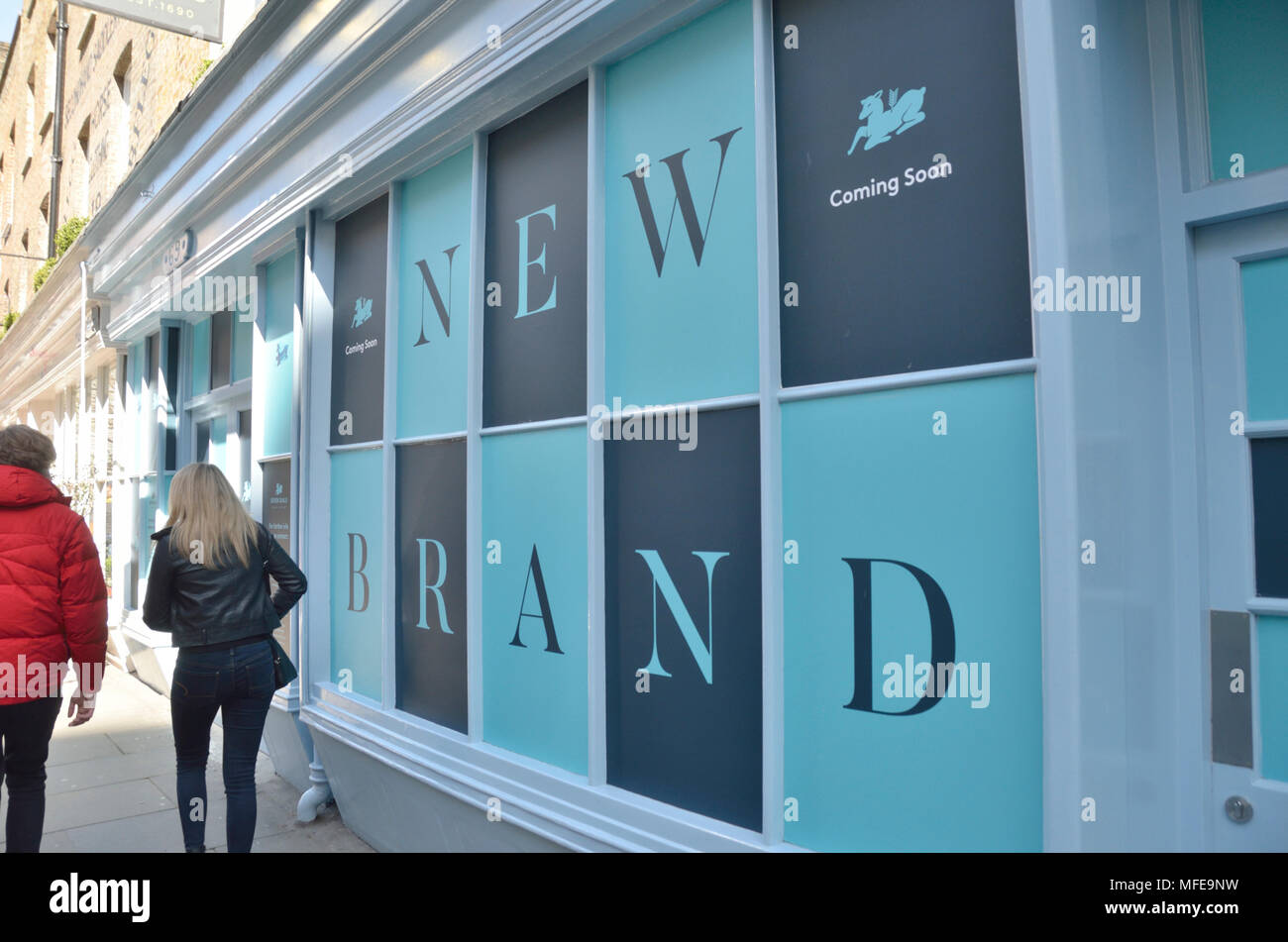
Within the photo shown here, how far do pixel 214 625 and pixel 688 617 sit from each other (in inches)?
87.1

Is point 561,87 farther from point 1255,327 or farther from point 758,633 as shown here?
point 1255,327

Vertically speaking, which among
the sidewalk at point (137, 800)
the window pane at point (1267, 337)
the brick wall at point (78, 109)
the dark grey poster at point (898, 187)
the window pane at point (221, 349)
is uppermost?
the brick wall at point (78, 109)

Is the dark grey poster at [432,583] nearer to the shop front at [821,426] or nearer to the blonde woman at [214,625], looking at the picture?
the shop front at [821,426]

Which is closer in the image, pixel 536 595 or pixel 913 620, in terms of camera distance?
pixel 913 620

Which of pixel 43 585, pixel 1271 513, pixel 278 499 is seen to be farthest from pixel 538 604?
pixel 278 499

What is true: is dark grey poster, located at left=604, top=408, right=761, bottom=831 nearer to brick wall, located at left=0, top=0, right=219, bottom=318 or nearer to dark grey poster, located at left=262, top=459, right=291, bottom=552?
dark grey poster, located at left=262, top=459, right=291, bottom=552

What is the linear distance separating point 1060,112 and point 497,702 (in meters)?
3.28

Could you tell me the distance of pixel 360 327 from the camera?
5.42 m

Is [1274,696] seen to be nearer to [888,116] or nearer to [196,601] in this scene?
[888,116]

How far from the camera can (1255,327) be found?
2.14m

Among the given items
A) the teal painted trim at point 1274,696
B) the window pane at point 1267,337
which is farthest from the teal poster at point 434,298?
the teal painted trim at point 1274,696

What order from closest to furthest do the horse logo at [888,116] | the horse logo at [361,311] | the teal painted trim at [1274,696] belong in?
the teal painted trim at [1274,696] → the horse logo at [888,116] → the horse logo at [361,311]

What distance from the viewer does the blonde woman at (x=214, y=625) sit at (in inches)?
149

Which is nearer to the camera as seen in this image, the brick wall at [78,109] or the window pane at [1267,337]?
the window pane at [1267,337]
